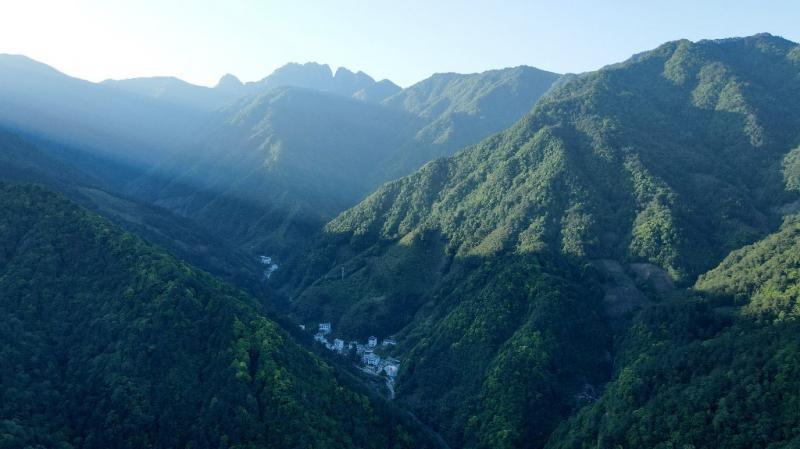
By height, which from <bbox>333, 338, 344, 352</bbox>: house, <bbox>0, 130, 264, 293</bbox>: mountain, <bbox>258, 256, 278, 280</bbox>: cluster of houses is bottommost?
<bbox>333, 338, 344, 352</bbox>: house

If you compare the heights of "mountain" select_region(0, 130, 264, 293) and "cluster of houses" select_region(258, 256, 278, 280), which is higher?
"mountain" select_region(0, 130, 264, 293)

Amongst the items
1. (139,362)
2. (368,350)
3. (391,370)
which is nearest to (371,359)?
(368,350)

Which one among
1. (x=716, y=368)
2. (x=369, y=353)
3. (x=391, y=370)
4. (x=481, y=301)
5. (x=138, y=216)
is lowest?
(x=391, y=370)

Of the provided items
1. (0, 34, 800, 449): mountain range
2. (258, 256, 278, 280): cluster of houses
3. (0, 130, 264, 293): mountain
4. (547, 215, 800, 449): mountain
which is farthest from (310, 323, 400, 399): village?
(258, 256, 278, 280): cluster of houses

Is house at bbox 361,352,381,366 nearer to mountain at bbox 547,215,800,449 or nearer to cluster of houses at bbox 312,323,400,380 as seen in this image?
cluster of houses at bbox 312,323,400,380

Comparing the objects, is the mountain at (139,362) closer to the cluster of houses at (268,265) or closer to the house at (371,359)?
the house at (371,359)

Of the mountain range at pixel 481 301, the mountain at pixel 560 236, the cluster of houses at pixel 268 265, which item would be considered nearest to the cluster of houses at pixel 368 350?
the mountain range at pixel 481 301

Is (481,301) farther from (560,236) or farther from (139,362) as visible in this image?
(139,362)
